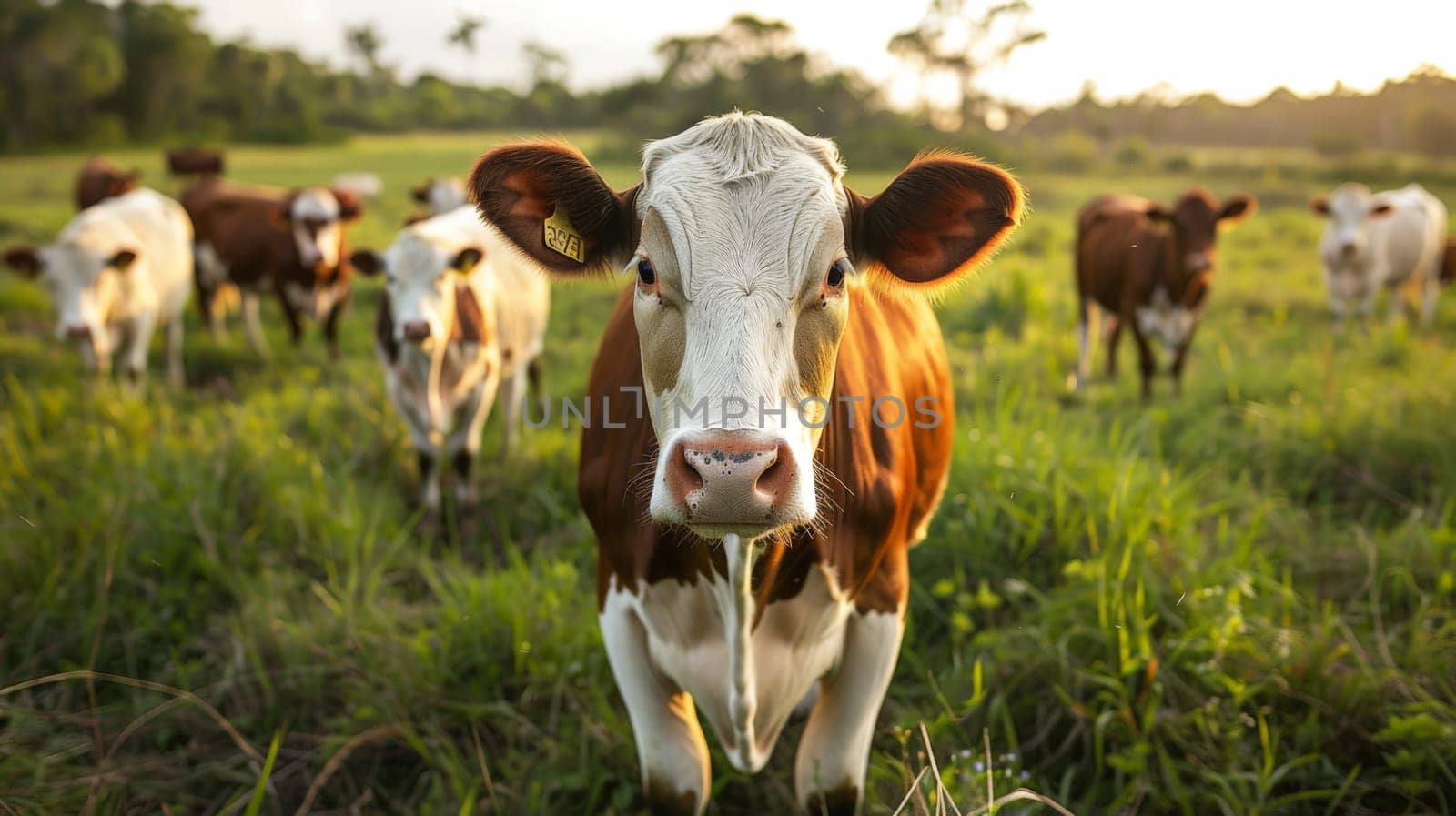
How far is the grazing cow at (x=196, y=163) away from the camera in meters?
12.3

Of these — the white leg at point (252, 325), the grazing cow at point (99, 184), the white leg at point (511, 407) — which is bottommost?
the white leg at point (511, 407)

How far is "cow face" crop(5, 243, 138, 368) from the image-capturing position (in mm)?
6086

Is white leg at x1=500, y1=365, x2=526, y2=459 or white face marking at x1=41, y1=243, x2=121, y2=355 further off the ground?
white face marking at x1=41, y1=243, x2=121, y2=355

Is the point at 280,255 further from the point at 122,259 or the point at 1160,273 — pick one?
the point at 1160,273

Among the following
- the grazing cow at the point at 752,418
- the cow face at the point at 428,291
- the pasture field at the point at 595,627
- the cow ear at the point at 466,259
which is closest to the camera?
the grazing cow at the point at 752,418

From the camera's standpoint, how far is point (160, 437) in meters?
4.30

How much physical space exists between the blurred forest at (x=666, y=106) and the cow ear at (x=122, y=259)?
200 inches

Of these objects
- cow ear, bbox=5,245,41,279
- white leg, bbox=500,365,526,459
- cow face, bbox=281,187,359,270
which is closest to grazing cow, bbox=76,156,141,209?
cow face, bbox=281,187,359,270

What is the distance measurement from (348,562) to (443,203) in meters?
5.22

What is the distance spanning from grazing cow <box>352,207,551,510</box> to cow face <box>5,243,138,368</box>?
253 cm

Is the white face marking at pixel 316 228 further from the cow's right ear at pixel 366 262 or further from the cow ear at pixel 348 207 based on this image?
the cow's right ear at pixel 366 262

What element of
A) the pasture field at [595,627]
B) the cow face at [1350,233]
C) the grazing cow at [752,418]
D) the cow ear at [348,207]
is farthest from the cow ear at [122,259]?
the cow face at [1350,233]

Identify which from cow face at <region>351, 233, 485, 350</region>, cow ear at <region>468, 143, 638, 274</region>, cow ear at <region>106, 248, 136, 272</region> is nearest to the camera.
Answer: cow ear at <region>468, 143, 638, 274</region>

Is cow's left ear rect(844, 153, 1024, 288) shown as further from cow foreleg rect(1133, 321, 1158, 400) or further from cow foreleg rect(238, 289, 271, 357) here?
cow foreleg rect(238, 289, 271, 357)
